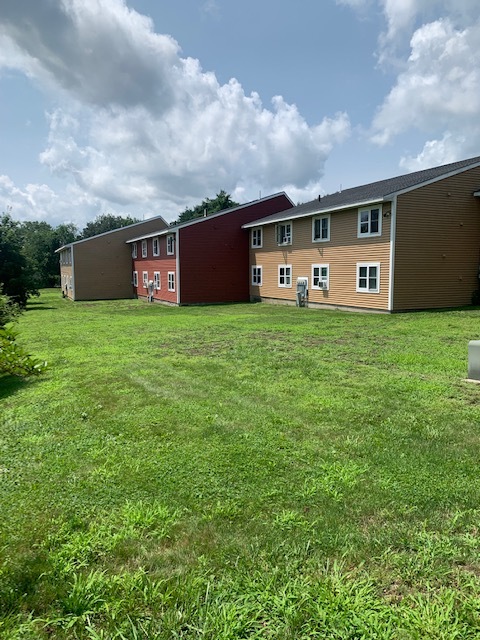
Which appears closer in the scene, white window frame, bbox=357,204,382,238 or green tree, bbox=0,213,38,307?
white window frame, bbox=357,204,382,238

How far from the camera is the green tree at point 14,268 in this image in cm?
2691

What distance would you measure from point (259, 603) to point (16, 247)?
101 ft

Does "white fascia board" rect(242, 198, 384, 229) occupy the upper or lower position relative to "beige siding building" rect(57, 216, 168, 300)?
upper

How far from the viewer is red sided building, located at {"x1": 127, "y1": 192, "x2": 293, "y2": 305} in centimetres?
2470

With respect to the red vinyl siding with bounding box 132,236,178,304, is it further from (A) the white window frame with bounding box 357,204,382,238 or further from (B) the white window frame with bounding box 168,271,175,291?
(A) the white window frame with bounding box 357,204,382,238

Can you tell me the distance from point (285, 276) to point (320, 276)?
305 centimetres

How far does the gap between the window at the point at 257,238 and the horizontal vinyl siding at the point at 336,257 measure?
65 centimetres

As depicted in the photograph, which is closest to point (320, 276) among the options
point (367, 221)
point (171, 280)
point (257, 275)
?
point (367, 221)

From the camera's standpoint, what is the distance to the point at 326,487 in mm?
3086

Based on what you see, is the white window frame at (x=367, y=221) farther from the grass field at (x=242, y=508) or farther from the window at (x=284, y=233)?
the grass field at (x=242, y=508)

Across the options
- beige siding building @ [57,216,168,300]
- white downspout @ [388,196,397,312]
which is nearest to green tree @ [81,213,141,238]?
→ beige siding building @ [57,216,168,300]

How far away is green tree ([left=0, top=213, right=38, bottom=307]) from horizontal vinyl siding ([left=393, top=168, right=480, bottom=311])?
2264 cm

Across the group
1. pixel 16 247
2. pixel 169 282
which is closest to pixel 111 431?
pixel 169 282

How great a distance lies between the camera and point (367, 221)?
679 inches
